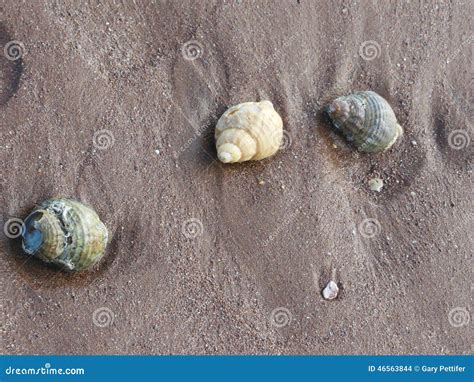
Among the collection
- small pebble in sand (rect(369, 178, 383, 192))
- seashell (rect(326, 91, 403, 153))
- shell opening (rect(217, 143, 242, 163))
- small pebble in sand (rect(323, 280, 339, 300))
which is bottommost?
small pebble in sand (rect(323, 280, 339, 300))

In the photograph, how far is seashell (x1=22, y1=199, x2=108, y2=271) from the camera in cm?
553

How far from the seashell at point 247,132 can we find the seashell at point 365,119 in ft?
1.97

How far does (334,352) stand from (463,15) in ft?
11.9

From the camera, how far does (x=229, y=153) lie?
19.1 ft

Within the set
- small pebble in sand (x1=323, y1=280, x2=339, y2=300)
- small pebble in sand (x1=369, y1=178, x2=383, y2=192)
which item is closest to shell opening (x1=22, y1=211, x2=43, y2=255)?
small pebble in sand (x1=323, y1=280, x2=339, y2=300)

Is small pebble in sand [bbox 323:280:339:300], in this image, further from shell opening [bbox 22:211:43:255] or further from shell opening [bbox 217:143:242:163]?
shell opening [bbox 22:211:43:255]

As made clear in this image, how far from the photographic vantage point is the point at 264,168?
6.20 meters

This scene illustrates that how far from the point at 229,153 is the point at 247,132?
259 mm

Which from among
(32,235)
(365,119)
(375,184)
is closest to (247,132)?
(365,119)

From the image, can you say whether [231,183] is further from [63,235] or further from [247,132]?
[63,235]

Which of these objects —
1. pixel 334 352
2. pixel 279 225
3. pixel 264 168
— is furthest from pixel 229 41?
pixel 334 352

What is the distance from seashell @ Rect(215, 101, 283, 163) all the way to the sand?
0.21m

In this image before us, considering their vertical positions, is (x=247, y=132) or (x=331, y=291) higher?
(x=247, y=132)

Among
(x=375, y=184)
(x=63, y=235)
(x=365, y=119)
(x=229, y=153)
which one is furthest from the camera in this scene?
(x=375, y=184)
